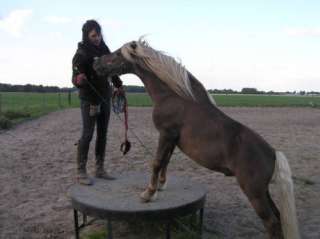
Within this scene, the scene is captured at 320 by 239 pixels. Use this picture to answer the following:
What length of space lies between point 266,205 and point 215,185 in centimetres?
355

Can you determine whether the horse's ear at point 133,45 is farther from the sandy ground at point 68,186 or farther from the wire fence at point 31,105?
the wire fence at point 31,105

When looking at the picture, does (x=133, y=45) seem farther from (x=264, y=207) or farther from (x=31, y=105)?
(x=31, y=105)

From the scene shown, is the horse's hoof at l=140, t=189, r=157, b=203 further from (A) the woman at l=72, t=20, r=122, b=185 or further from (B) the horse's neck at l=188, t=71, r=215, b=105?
(B) the horse's neck at l=188, t=71, r=215, b=105

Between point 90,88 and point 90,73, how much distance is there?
0.18 metres

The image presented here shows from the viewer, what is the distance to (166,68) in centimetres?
392

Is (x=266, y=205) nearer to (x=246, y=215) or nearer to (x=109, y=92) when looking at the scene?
(x=246, y=215)

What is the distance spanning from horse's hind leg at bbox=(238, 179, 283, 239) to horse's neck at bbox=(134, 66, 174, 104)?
1.20 meters

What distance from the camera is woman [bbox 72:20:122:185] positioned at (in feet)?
15.5

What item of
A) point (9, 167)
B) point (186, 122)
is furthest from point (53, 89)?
point (186, 122)

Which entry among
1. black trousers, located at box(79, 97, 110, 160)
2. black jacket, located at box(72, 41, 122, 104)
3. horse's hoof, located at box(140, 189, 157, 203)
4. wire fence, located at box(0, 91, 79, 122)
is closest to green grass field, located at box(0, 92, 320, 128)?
wire fence, located at box(0, 91, 79, 122)

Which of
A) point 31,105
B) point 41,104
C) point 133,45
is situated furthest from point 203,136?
point 41,104

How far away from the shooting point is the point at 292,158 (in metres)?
9.48

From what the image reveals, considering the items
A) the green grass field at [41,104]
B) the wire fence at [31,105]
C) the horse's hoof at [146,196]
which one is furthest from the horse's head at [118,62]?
the wire fence at [31,105]

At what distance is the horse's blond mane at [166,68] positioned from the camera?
12.8 ft
